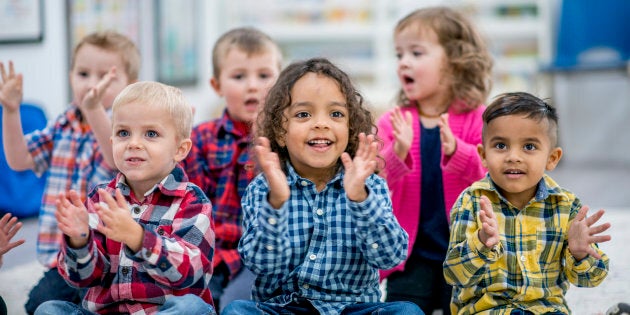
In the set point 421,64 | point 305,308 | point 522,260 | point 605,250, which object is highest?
point 421,64

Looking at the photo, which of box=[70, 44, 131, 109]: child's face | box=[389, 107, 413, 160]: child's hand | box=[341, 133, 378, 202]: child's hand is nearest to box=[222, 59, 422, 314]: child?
box=[341, 133, 378, 202]: child's hand

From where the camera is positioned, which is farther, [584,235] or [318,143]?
[318,143]

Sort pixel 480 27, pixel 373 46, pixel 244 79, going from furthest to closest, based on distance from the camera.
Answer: pixel 373 46 < pixel 480 27 < pixel 244 79

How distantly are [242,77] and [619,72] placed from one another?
4.67 meters

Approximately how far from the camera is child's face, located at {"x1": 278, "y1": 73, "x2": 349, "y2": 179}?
5.75 ft

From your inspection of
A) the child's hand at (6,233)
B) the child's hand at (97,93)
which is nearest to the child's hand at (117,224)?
the child's hand at (6,233)

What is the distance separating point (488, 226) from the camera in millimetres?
1611

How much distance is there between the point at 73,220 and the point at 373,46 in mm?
6052

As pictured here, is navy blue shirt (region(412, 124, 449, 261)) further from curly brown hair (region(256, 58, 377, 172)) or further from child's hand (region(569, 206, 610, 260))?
child's hand (region(569, 206, 610, 260))

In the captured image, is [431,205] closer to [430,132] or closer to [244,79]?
[430,132]

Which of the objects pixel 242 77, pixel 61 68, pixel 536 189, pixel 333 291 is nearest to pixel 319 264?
pixel 333 291

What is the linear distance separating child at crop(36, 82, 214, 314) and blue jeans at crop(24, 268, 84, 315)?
0.43 m

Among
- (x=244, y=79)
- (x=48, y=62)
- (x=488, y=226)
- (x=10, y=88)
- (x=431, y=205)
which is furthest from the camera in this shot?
(x=48, y=62)

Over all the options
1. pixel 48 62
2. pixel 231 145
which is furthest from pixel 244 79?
pixel 48 62
